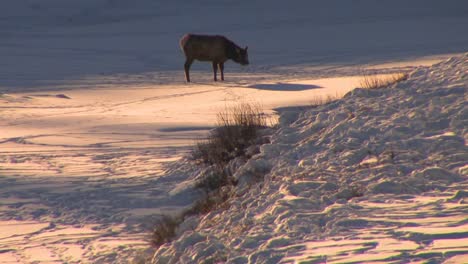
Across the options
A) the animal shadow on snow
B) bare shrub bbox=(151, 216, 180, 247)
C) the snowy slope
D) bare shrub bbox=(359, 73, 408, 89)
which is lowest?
bare shrub bbox=(151, 216, 180, 247)

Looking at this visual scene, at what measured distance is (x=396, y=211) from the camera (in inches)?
259

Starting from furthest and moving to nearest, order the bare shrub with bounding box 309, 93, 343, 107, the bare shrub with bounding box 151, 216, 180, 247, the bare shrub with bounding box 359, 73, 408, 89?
the bare shrub with bounding box 309, 93, 343, 107, the bare shrub with bounding box 359, 73, 408, 89, the bare shrub with bounding box 151, 216, 180, 247

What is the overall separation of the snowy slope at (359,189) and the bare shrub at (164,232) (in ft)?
0.68

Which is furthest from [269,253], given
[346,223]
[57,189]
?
[57,189]

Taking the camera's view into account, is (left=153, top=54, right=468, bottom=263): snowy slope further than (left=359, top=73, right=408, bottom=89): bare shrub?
No

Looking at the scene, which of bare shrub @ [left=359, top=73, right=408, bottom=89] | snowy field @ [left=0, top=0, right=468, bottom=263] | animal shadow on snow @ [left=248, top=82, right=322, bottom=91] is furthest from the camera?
animal shadow on snow @ [left=248, top=82, right=322, bottom=91]

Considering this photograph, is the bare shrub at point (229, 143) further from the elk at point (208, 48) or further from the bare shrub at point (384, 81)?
the elk at point (208, 48)

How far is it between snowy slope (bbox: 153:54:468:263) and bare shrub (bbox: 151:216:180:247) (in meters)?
0.21

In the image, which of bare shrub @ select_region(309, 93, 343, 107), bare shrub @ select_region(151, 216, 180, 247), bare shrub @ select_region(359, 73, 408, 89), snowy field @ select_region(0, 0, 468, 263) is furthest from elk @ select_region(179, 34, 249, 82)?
bare shrub @ select_region(151, 216, 180, 247)

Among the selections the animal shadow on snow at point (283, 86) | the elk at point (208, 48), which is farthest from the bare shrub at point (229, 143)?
the elk at point (208, 48)

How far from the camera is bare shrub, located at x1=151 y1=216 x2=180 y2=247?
24.7 ft

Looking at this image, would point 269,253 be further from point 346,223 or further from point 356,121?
point 356,121

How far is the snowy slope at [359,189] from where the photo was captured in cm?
588

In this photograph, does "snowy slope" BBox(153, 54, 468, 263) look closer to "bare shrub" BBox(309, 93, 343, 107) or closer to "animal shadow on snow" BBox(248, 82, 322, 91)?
"bare shrub" BBox(309, 93, 343, 107)
